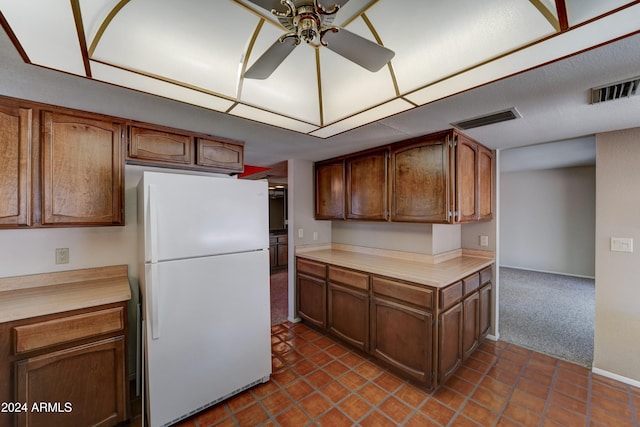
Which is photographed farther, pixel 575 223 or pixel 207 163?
pixel 575 223

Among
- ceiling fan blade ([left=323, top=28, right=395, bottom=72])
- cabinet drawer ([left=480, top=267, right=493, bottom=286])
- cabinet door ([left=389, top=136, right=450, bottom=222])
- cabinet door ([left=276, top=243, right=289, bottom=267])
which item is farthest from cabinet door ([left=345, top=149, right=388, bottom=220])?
cabinet door ([left=276, top=243, right=289, bottom=267])

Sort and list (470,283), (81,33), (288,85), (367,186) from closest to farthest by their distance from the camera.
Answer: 1. (81,33)
2. (288,85)
3. (470,283)
4. (367,186)

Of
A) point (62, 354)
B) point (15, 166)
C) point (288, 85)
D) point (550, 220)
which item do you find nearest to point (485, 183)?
point (288, 85)

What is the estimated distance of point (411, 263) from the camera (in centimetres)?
266

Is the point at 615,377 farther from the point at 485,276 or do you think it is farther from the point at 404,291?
the point at 404,291

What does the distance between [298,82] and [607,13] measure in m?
1.44

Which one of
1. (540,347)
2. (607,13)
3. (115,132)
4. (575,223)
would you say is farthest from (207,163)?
(575,223)

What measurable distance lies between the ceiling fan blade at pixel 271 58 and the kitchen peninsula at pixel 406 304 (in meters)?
1.80

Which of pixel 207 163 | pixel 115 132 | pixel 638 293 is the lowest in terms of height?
pixel 638 293

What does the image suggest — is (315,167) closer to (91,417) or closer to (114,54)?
(114,54)

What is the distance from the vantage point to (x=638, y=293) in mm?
2094

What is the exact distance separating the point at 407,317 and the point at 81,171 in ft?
8.91

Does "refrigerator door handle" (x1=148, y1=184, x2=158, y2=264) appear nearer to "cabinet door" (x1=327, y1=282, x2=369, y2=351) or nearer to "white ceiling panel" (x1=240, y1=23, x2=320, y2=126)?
"white ceiling panel" (x1=240, y1=23, x2=320, y2=126)

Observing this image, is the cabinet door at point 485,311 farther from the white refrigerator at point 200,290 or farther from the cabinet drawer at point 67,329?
the cabinet drawer at point 67,329
